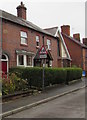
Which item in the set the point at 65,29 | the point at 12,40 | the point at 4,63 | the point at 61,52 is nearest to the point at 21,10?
the point at 12,40

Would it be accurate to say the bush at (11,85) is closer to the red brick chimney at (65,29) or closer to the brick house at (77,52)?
the brick house at (77,52)

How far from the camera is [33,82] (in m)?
14.9

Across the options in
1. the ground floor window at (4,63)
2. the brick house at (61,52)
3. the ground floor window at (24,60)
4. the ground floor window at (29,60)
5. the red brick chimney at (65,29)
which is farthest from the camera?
the red brick chimney at (65,29)

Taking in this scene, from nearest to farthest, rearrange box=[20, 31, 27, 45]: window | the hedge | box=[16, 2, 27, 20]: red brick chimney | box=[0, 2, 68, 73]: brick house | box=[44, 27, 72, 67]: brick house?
the hedge < box=[0, 2, 68, 73]: brick house < box=[20, 31, 27, 45]: window < box=[16, 2, 27, 20]: red brick chimney < box=[44, 27, 72, 67]: brick house

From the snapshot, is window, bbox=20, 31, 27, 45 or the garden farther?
window, bbox=20, 31, 27, 45

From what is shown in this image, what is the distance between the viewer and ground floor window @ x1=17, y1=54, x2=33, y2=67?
62.3 ft

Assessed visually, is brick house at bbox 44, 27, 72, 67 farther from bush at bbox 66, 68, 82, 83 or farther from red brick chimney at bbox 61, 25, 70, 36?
red brick chimney at bbox 61, 25, 70, 36

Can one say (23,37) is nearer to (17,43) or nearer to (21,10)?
(17,43)

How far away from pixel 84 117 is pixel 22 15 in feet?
65.0

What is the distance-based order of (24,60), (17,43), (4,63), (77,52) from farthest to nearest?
(77,52) < (24,60) < (17,43) < (4,63)

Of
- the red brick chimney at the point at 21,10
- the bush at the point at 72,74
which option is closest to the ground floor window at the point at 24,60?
the bush at the point at 72,74

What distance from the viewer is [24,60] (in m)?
19.5

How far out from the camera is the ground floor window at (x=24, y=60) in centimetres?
1898

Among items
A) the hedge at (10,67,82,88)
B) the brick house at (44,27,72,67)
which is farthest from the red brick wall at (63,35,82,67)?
the hedge at (10,67,82,88)
